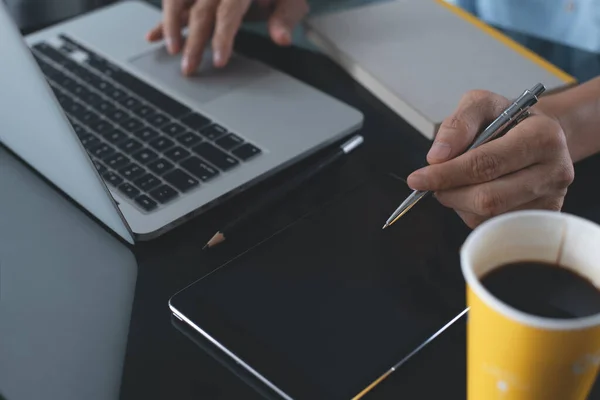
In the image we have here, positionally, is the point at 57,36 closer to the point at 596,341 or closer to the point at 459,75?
the point at 459,75

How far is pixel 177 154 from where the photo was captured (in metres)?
0.76

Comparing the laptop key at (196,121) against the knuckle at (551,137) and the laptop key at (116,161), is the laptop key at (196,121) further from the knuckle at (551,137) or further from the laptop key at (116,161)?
the knuckle at (551,137)

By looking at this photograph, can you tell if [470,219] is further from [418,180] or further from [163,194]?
[163,194]

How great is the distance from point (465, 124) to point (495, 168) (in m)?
0.05

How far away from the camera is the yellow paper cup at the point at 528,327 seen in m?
0.37

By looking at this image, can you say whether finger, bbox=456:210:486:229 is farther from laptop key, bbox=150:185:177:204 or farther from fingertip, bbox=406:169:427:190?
laptop key, bbox=150:185:177:204

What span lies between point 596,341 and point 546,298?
45mm

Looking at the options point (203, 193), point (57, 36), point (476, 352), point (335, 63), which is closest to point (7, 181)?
point (203, 193)

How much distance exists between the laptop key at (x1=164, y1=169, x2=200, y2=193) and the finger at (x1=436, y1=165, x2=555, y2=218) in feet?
0.81

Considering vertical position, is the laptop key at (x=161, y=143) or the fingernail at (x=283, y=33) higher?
the fingernail at (x=283, y=33)

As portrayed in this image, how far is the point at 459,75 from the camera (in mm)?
859

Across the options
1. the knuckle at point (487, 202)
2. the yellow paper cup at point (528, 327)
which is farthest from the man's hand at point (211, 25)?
the yellow paper cup at point (528, 327)

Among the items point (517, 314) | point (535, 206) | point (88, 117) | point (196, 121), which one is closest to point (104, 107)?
point (88, 117)

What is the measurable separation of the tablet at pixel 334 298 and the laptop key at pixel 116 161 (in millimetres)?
199
